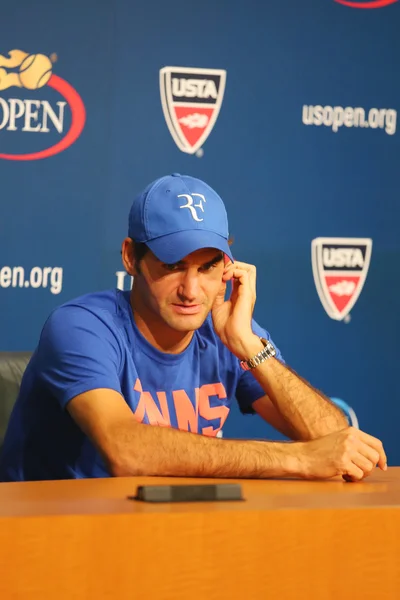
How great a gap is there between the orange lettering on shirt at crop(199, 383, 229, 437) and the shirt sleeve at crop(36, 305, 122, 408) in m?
0.24

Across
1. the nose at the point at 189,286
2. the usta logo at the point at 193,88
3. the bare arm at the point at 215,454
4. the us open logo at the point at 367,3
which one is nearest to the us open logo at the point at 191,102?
the usta logo at the point at 193,88

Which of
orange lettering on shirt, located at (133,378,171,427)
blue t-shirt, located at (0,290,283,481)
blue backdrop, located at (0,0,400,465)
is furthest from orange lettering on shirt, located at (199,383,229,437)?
blue backdrop, located at (0,0,400,465)

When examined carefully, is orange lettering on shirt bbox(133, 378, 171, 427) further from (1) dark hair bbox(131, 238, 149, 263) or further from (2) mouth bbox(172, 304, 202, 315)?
(1) dark hair bbox(131, 238, 149, 263)

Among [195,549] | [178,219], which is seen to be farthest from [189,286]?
[195,549]

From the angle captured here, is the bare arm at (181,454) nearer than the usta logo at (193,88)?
Yes

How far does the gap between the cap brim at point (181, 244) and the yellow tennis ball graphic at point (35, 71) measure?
1.29 m

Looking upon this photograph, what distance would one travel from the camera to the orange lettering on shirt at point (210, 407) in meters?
2.14

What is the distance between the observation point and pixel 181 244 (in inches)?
79.3

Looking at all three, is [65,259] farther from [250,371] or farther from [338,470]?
[338,470]

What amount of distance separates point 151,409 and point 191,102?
61.5 inches

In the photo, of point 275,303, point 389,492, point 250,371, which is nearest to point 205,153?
point 275,303

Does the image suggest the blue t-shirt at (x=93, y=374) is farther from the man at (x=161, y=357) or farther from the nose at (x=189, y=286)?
the nose at (x=189, y=286)

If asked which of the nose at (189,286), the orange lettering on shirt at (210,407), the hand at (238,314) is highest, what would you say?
the nose at (189,286)

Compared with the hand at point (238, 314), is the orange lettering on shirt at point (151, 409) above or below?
below
